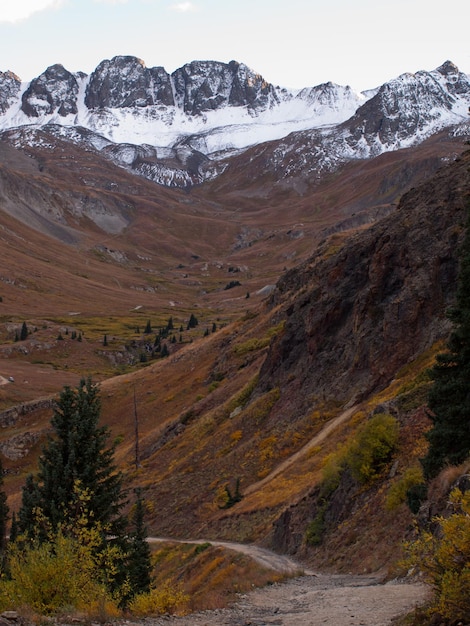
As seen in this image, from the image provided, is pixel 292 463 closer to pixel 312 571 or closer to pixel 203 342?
A: pixel 312 571

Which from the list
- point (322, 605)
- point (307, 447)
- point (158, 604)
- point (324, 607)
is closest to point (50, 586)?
point (158, 604)

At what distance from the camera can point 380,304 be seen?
45594 mm

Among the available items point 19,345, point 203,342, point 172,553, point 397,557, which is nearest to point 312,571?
point 397,557

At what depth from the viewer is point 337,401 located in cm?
4372

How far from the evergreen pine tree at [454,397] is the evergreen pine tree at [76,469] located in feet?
34.0

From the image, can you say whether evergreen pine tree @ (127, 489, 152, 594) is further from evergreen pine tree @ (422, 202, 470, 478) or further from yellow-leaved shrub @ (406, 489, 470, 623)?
yellow-leaved shrub @ (406, 489, 470, 623)

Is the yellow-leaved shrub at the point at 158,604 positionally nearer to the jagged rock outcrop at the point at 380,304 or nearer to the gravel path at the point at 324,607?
the gravel path at the point at 324,607

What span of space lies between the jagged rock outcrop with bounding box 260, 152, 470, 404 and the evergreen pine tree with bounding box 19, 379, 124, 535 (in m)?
23.4

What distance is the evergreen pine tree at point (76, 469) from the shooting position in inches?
798

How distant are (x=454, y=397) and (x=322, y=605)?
858 centimetres

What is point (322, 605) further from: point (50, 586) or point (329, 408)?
point (329, 408)

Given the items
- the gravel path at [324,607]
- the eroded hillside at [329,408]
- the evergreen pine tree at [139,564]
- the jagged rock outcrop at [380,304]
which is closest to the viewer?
the gravel path at [324,607]

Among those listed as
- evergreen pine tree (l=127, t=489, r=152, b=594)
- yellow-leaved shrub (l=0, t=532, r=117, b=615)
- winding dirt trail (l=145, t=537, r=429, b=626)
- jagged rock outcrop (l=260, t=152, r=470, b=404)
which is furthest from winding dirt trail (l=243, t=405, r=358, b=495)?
yellow-leaved shrub (l=0, t=532, r=117, b=615)

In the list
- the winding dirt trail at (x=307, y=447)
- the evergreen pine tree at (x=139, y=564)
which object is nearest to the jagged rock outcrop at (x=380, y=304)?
the winding dirt trail at (x=307, y=447)
